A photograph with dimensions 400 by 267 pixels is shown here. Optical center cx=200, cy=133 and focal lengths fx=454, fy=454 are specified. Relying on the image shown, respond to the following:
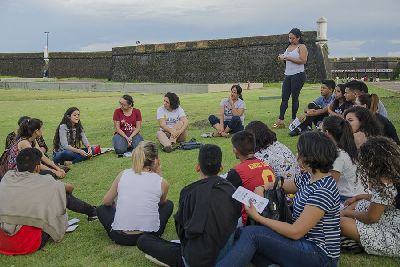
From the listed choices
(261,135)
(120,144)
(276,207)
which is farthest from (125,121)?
(276,207)

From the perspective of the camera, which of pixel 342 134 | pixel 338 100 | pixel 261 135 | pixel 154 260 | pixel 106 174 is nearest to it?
pixel 154 260

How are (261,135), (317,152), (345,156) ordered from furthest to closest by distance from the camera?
(261,135), (345,156), (317,152)

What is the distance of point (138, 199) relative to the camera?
4152mm

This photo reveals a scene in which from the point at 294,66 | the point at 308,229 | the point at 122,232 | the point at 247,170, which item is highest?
the point at 294,66

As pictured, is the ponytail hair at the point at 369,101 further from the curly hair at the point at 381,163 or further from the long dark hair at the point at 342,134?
the curly hair at the point at 381,163

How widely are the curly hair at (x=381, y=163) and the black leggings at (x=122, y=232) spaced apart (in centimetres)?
194

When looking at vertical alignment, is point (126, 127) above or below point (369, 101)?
below

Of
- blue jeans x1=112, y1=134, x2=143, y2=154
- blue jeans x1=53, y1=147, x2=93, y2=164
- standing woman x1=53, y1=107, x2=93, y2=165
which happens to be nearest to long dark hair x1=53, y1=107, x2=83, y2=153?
standing woman x1=53, y1=107, x2=93, y2=165

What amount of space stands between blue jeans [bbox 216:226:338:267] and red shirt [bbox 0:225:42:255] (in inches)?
76.3

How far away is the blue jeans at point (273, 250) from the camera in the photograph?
128 inches

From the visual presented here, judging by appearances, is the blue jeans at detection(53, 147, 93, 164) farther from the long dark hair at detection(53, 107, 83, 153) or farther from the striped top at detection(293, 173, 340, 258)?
the striped top at detection(293, 173, 340, 258)

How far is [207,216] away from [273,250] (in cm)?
55

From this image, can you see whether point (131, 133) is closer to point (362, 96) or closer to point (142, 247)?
point (362, 96)

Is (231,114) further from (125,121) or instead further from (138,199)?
(138,199)
